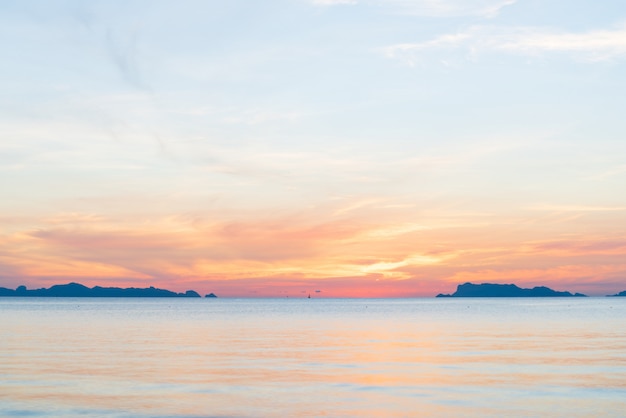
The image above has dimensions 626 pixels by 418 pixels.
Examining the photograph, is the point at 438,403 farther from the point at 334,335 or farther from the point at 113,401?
the point at 334,335

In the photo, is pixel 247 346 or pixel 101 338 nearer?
pixel 247 346

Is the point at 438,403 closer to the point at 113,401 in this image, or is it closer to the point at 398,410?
the point at 398,410

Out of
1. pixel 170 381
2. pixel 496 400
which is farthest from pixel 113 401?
pixel 496 400

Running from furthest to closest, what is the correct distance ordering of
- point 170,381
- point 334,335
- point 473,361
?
point 334,335
point 473,361
point 170,381

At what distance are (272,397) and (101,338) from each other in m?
43.3

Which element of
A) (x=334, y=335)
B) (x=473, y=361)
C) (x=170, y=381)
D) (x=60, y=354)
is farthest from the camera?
(x=334, y=335)

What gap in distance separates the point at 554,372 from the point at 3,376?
33.2 metres

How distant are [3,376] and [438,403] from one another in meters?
25.2

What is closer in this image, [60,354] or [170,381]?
[170,381]

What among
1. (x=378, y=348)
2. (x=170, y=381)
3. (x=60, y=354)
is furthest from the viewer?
(x=378, y=348)

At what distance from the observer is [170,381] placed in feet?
131

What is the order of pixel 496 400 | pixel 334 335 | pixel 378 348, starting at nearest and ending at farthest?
pixel 496 400, pixel 378 348, pixel 334 335

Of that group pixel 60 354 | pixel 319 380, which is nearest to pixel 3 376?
pixel 60 354

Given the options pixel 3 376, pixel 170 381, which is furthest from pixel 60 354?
pixel 170 381
